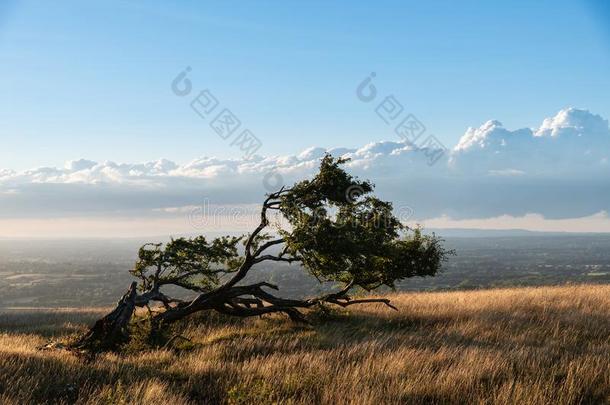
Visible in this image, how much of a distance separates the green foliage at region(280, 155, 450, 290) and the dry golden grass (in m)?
1.96

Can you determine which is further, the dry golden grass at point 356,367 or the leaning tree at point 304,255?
the leaning tree at point 304,255

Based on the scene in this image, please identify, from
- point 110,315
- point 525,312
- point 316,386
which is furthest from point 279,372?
point 525,312

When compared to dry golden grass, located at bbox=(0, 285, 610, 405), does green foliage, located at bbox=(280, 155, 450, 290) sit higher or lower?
higher

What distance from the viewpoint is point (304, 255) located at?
54.3 ft

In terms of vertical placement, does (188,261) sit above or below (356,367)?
above

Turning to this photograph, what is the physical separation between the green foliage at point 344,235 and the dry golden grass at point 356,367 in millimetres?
1959

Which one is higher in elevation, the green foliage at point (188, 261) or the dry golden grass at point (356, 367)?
the green foliage at point (188, 261)

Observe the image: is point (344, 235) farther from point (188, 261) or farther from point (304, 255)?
point (188, 261)

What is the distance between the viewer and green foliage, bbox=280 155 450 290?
15.9 meters

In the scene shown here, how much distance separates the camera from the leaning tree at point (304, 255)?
15891mm

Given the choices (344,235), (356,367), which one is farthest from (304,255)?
(356,367)

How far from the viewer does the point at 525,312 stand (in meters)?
17.7

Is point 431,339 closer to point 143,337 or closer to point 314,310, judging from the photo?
point 314,310

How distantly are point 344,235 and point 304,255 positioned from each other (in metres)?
1.72
